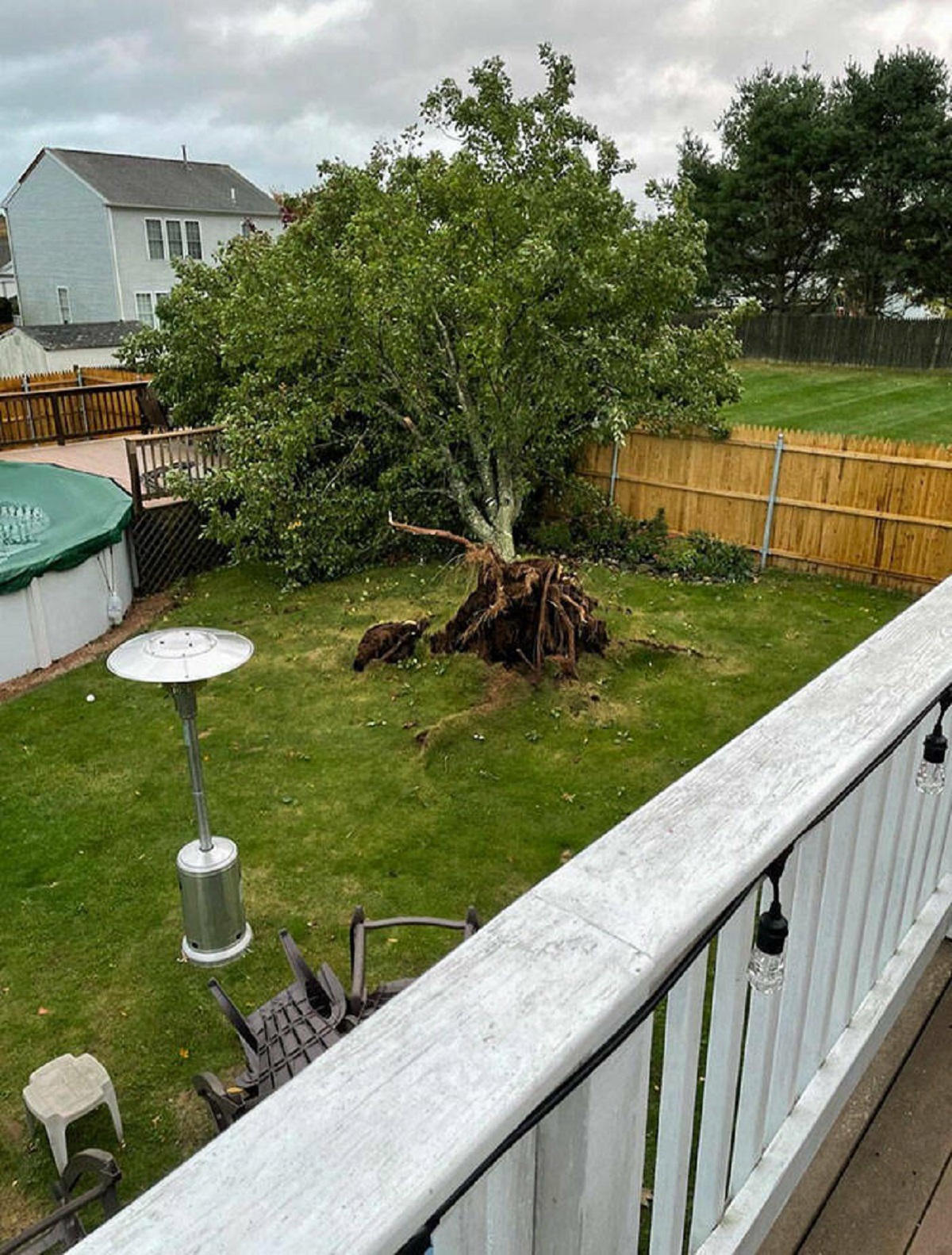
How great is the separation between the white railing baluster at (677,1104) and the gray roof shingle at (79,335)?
87.8ft

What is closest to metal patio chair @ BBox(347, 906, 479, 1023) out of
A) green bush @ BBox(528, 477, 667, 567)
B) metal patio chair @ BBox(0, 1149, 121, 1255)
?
metal patio chair @ BBox(0, 1149, 121, 1255)

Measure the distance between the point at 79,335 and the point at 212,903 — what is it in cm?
2522

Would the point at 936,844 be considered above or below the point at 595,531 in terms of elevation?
above

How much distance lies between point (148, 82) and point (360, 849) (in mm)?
30322

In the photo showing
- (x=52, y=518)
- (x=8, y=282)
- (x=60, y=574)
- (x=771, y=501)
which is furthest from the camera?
(x=8, y=282)

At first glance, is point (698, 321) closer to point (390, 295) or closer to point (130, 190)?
point (130, 190)

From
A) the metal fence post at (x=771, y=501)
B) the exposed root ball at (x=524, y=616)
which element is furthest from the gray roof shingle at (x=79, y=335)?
the exposed root ball at (x=524, y=616)

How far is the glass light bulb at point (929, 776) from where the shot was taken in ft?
5.99

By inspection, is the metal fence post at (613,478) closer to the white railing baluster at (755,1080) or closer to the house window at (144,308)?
the white railing baluster at (755,1080)

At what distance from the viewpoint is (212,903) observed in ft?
15.6

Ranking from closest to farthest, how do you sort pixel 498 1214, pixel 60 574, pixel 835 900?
pixel 498 1214 < pixel 835 900 < pixel 60 574

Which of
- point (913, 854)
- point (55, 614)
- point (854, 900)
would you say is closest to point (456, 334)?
point (55, 614)

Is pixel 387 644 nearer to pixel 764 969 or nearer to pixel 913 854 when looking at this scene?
pixel 913 854

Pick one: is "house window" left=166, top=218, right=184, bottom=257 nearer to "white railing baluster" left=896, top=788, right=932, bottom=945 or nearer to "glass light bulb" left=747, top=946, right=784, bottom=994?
"white railing baluster" left=896, top=788, right=932, bottom=945
